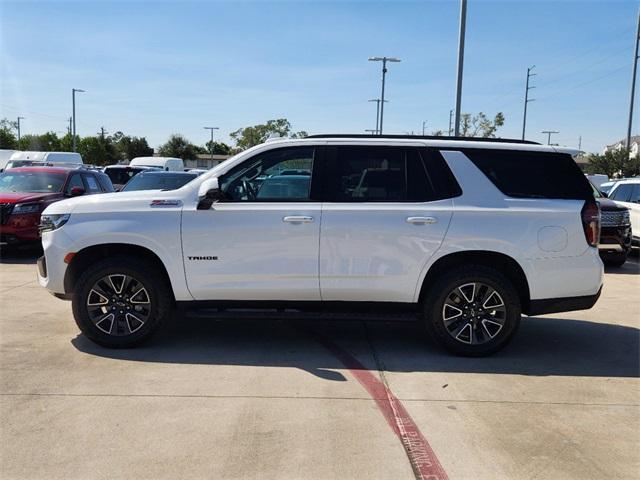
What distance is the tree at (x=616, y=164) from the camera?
4163cm

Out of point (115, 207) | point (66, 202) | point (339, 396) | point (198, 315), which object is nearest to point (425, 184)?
point (339, 396)

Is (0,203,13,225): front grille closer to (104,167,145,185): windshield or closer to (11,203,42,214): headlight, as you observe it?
(11,203,42,214): headlight

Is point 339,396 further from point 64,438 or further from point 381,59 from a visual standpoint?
point 381,59

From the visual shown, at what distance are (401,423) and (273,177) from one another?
2559 mm

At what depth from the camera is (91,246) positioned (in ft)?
17.4

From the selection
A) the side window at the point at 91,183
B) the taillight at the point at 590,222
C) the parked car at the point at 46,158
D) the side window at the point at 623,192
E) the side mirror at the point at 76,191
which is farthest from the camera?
the parked car at the point at 46,158

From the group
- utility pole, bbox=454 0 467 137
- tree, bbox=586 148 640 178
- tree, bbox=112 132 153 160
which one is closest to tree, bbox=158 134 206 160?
tree, bbox=112 132 153 160

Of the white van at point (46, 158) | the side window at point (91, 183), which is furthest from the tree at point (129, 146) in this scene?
the side window at point (91, 183)

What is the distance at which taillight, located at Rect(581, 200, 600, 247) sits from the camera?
522 centimetres

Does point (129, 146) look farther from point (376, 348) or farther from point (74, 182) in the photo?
point (376, 348)

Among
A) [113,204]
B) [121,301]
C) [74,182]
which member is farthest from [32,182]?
[121,301]

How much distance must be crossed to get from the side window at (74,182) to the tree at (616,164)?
36543mm

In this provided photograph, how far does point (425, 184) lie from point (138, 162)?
91.4 feet

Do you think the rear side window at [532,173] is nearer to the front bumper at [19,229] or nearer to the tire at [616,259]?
the tire at [616,259]
